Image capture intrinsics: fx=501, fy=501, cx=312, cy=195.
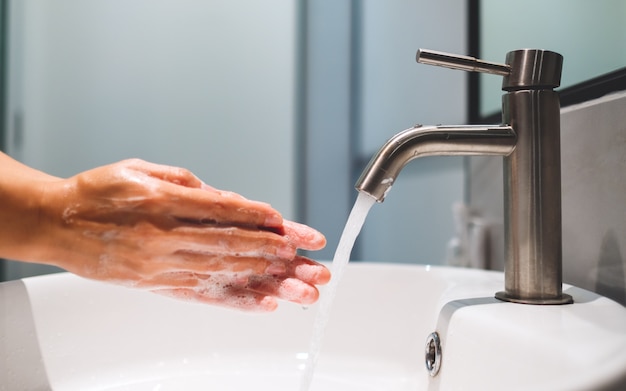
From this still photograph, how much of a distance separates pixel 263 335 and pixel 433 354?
23cm

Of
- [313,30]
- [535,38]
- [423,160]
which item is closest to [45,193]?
[535,38]

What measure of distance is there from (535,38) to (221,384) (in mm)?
592

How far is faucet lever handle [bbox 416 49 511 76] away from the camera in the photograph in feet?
1.40

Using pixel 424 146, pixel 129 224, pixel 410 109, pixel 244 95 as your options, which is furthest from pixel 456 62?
pixel 244 95

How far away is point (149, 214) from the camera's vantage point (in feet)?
1.14

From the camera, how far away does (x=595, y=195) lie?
0.50 m

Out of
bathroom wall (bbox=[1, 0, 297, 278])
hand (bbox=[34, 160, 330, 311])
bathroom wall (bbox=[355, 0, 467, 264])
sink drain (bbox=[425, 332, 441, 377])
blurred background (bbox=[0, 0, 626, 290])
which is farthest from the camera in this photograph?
bathroom wall (bbox=[1, 0, 297, 278])

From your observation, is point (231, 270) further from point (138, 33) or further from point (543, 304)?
point (138, 33)

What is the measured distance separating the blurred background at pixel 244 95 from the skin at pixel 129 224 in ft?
2.32

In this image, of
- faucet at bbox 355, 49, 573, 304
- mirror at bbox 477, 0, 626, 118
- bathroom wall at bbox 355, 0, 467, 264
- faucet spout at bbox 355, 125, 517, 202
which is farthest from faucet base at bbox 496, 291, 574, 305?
bathroom wall at bbox 355, 0, 467, 264

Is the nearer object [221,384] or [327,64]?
[221,384]

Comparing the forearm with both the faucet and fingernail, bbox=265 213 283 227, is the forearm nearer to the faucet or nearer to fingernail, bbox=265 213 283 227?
fingernail, bbox=265 213 283 227

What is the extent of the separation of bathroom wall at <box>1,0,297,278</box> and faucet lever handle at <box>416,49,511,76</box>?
1.13 m

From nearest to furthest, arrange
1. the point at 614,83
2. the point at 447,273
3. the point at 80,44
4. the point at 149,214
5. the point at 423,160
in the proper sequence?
the point at 149,214 → the point at 614,83 → the point at 447,273 → the point at 423,160 → the point at 80,44
